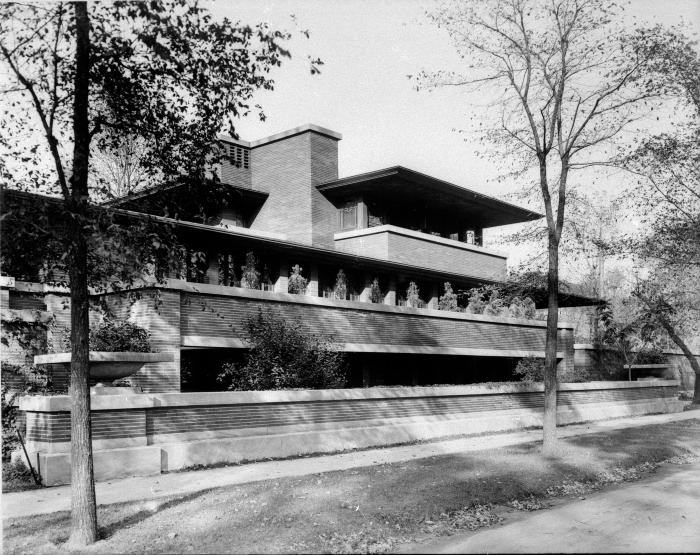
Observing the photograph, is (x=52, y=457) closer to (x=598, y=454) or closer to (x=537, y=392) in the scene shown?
(x=598, y=454)

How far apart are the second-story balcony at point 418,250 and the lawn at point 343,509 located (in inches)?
454

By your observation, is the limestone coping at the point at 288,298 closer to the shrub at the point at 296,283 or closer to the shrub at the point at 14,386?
the shrub at the point at 296,283

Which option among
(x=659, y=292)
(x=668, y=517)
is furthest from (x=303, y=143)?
(x=668, y=517)

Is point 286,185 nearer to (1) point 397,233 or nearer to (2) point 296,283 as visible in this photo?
(1) point 397,233

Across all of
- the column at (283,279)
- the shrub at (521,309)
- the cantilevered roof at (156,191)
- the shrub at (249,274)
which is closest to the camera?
the cantilevered roof at (156,191)

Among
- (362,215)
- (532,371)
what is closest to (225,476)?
(532,371)

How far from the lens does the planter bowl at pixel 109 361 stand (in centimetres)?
1071

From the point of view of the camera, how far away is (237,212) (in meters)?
27.2

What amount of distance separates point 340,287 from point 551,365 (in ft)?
26.8

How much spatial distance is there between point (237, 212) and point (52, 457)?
58.6 feet

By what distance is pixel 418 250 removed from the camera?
24750 millimetres

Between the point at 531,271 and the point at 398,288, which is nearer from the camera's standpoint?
the point at 531,271

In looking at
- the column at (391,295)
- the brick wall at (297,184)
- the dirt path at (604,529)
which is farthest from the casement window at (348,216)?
the dirt path at (604,529)

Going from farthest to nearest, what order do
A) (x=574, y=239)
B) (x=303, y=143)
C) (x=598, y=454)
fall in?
(x=303, y=143), (x=574, y=239), (x=598, y=454)
